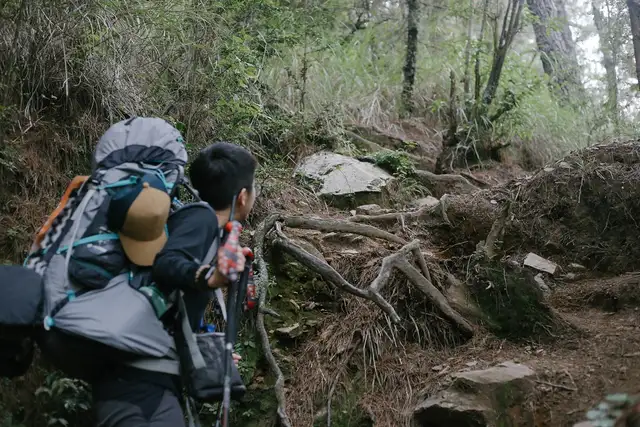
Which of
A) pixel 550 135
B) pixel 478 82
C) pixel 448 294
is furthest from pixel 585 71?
→ pixel 448 294

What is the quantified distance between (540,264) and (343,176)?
222cm

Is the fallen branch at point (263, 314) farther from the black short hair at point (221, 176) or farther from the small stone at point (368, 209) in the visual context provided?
the black short hair at point (221, 176)

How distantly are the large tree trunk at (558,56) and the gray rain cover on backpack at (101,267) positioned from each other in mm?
8311

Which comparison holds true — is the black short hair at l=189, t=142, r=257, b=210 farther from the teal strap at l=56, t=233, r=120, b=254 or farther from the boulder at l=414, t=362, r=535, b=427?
the boulder at l=414, t=362, r=535, b=427

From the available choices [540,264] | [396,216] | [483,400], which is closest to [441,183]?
[396,216]

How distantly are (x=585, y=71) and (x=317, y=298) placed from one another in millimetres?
9264

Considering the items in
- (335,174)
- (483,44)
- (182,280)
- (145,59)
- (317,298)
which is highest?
(483,44)

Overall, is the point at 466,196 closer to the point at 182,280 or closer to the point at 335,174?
the point at 335,174

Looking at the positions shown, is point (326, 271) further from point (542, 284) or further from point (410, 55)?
point (410, 55)

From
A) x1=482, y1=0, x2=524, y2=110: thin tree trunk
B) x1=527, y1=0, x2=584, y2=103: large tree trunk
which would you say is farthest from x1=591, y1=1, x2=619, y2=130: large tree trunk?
x1=482, y1=0, x2=524, y2=110: thin tree trunk

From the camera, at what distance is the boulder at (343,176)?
6.18 metres

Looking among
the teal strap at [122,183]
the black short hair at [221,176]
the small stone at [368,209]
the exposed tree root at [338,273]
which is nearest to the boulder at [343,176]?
the small stone at [368,209]

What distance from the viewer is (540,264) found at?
4887mm

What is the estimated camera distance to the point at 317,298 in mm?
4664
